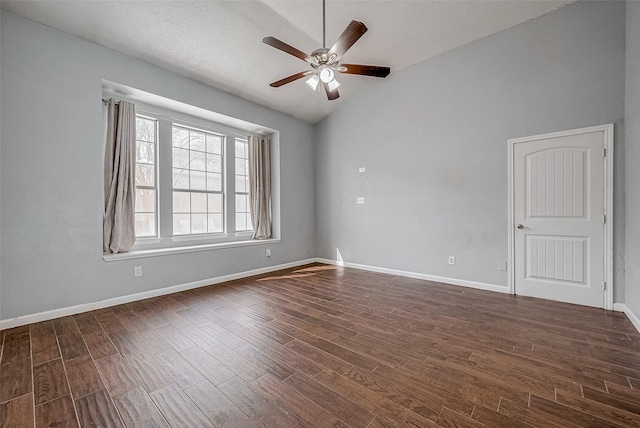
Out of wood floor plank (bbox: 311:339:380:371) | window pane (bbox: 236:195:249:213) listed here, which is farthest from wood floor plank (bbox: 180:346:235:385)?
window pane (bbox: 236:195:249:213)

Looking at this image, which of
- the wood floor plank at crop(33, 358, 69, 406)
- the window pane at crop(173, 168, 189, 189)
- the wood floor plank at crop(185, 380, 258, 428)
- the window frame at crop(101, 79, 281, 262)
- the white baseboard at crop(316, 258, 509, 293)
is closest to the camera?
the wood floor plank at crop(185, 380, 258, 428)

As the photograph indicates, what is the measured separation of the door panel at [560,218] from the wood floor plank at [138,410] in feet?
13.4

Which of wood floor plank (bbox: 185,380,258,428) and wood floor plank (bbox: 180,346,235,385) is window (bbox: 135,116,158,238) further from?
wood floor plank (bbox: 185,380,258,428)

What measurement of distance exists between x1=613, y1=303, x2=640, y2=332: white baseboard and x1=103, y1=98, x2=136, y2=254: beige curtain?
5.63 metres

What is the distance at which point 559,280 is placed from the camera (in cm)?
319

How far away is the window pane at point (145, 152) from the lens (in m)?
3.74

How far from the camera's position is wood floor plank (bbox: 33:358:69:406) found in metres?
1.57

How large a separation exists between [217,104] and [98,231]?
2487 mm

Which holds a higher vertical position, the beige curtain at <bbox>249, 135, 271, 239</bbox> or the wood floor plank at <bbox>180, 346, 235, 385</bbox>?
the beige curtain at <bbox>249, 135, 271, 239</bbox>

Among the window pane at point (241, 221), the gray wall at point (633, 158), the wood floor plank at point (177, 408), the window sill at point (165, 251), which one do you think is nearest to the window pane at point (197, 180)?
the window pane at point (241, 221)

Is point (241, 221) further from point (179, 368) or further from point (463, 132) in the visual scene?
point (463, 132)

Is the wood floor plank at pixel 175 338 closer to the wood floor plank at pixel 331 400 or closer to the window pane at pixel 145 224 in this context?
the wood floor plank at pixel 331 400

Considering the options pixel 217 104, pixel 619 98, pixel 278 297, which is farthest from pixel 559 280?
A: pixel 217 104

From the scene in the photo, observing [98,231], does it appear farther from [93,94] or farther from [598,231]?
[598,231]
